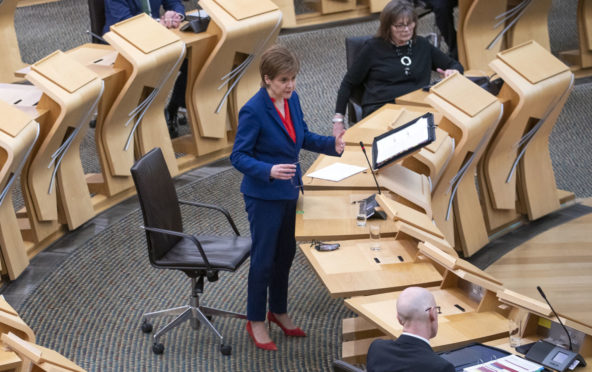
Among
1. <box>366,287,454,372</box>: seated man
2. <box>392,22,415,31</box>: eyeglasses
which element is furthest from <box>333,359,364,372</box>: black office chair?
<box>392,22,415,31</box>: eyeglasses

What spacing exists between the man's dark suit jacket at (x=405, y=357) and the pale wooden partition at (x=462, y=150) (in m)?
2.31

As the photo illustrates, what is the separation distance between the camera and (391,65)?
5902mm

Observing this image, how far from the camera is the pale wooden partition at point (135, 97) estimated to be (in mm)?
6000

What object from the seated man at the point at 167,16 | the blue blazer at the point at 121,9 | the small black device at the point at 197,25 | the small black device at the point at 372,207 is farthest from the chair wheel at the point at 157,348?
the blue blazer at the point at 121,9

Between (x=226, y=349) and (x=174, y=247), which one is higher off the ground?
(x=174, y=247)

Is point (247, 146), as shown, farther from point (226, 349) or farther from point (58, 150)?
point (58, 150)

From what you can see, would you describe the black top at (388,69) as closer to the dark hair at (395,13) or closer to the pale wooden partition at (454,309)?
the dark hair at (395,13)

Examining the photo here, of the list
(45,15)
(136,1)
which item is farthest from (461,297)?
(45,15)

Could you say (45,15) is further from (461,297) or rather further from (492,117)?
(461,297)

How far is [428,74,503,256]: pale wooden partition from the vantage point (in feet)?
17.1

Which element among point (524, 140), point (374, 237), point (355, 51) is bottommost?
point (524, 140)

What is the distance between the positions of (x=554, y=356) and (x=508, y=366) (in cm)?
19

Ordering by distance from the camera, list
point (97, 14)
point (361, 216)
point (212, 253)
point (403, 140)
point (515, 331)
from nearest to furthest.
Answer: point (515, 331), point (361, 216), point (212, 253), point (403, 140), point (97, 14)

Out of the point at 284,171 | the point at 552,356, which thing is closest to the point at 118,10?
the point at 284,171
